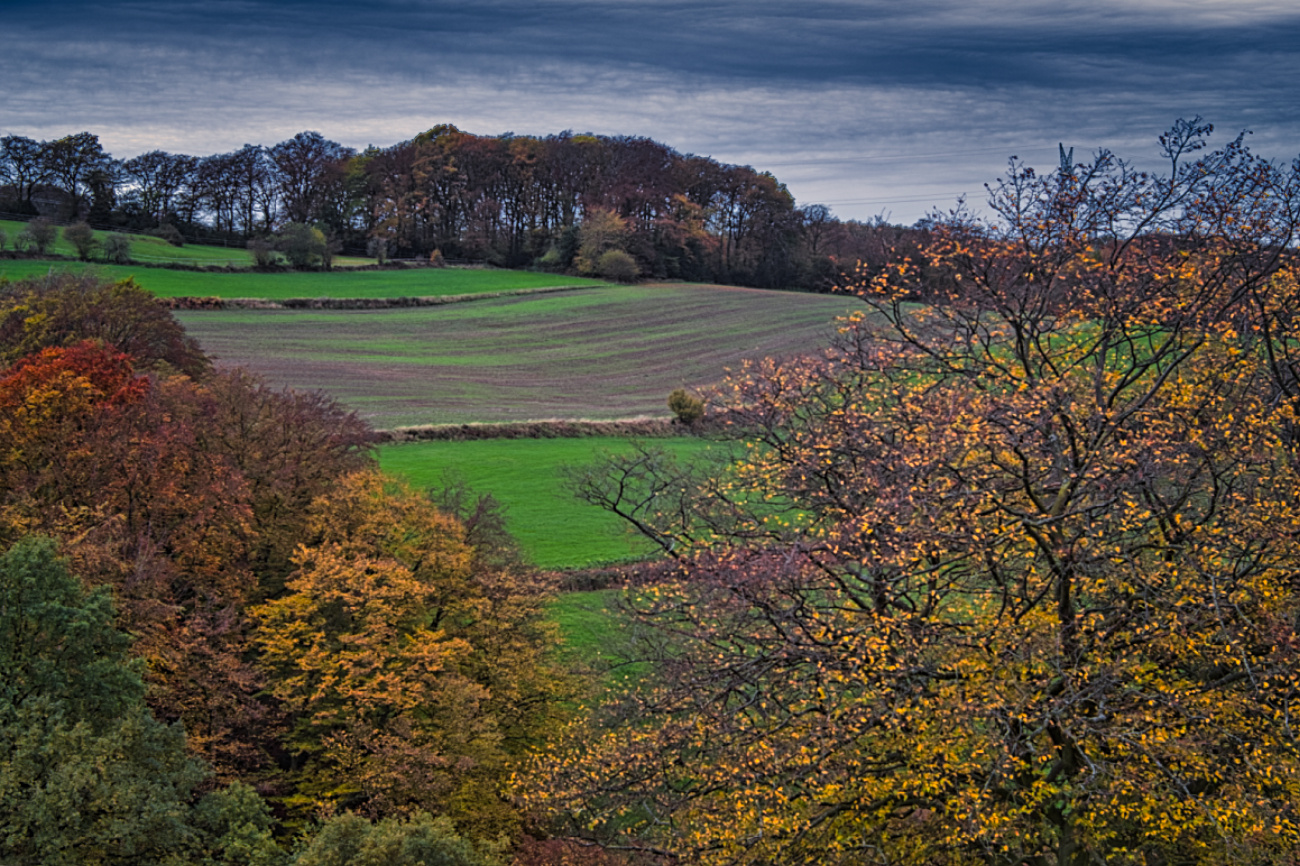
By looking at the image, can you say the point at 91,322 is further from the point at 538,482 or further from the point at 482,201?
the point at 482,201

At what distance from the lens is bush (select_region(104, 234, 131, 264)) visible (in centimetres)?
7856

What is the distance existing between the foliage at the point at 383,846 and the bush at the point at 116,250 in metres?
75.5

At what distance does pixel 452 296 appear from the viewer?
272 ft

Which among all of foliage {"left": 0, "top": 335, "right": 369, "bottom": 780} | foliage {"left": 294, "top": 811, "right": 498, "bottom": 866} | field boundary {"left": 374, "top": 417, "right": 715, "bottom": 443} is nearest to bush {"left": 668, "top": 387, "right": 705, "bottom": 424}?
field boundary {"left": 374, "top": 417, "right": 715, "bottom": 443}

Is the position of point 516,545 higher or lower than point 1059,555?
lower

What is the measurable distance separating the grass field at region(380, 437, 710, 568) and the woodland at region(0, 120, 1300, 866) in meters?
12.2

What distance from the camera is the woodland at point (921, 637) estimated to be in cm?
1162

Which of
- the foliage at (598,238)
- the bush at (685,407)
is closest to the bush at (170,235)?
the foliage at (598,238)

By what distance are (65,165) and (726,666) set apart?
341 ft

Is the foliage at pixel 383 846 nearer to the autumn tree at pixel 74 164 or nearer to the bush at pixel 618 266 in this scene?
the bush at pixel 618 266

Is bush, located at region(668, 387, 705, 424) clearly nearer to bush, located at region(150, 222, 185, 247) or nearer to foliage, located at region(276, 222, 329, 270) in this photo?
foliage, located at region(276, 222, 329, 270)

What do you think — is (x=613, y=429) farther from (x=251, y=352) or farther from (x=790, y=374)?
(x=790, y=374)

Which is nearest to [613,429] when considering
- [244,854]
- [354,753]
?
[354,753]

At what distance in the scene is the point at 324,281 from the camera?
83.6 meters
